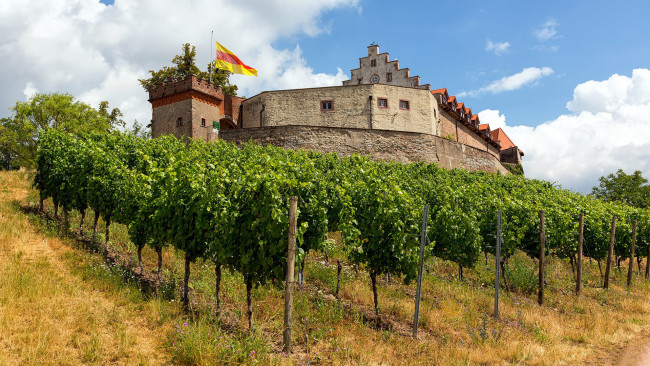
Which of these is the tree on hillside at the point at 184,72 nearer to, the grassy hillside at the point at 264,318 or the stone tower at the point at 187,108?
the stone tower at the point at 187,108

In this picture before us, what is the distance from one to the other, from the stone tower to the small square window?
8032 millimetres

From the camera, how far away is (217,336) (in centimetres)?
656

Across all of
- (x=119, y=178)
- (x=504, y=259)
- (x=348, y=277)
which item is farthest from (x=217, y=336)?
(x=504, y=259)

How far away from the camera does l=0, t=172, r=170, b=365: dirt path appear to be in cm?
611

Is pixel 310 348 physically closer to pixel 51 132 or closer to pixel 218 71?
pixel 51 132

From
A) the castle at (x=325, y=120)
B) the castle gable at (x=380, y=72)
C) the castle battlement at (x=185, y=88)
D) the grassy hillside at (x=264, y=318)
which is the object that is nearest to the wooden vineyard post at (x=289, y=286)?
the grassy hillside at (x=264, y=318)

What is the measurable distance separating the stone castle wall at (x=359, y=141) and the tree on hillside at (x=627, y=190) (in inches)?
1266

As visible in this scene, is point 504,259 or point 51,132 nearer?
point 504,259

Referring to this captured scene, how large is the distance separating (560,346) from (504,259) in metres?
6.03

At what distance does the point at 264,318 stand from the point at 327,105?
25613 millimetres

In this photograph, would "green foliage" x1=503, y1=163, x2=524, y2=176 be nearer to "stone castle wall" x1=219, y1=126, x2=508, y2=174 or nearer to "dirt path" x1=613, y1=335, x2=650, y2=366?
"stone castle wall" x1=219, y1=126, x2=508, y2=174

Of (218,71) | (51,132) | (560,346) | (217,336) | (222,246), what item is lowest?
(560,346)

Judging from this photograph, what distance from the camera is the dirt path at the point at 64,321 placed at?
6109mm

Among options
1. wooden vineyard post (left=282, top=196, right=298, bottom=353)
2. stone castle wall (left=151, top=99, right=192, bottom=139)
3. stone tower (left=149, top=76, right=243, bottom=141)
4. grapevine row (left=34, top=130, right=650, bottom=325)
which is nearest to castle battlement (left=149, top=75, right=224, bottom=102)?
stone tower (left=149, top=76, right=243, bottom=141)
